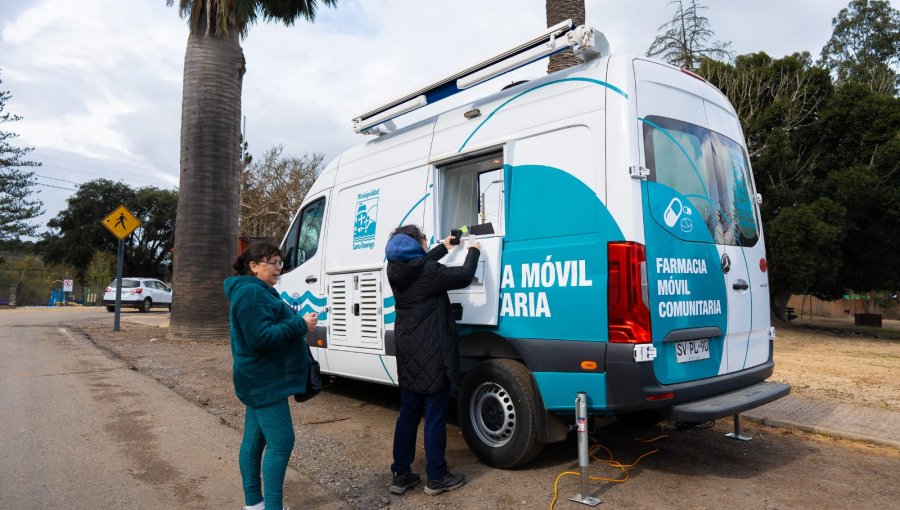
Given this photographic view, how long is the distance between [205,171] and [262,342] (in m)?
10.6

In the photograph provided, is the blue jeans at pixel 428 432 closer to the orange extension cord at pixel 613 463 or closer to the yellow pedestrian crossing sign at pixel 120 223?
the orange extension cord at pixel 613 463

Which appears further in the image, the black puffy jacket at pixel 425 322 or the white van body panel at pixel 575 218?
the black puffy jacket at pixel 425 322

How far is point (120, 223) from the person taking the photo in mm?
14695

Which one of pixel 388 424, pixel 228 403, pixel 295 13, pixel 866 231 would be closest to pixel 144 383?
pixel 228 403

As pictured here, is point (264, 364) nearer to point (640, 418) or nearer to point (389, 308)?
point (389, 308)

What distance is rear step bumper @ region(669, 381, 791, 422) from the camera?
369cm

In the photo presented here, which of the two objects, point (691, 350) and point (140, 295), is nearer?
point (691, 350)

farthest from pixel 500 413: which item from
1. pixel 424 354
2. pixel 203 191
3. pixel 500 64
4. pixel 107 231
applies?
pixel 107 231

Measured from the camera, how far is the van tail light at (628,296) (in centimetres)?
362

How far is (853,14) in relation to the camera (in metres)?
31.0

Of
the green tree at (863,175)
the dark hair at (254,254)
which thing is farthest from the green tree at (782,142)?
the dark hair at (254,254)

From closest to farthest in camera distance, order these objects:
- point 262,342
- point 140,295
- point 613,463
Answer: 1. point 262,342
2. point 613,463
3. point 140,295

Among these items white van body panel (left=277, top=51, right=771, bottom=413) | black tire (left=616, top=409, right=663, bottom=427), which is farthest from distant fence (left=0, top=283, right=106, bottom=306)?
black tire (left=616, top=409, right=663, bottom=427)

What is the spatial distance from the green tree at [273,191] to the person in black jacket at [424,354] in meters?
27.7
